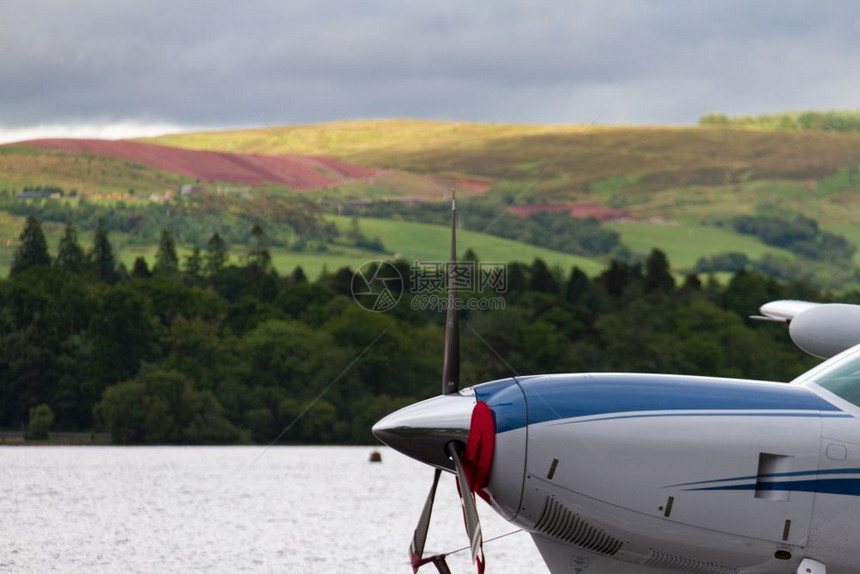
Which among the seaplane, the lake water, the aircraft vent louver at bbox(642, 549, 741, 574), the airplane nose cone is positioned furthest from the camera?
the lake water

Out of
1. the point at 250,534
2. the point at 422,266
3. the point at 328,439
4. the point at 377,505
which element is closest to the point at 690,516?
the point at 422,266

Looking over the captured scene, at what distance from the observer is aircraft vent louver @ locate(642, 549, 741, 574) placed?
13.9m

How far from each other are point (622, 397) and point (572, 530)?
139 centimetres

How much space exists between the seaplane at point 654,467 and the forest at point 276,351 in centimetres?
12379

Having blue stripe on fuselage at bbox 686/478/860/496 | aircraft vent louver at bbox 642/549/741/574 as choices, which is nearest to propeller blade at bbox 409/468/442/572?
aircraft vent louver at bbox 642/549/741/574

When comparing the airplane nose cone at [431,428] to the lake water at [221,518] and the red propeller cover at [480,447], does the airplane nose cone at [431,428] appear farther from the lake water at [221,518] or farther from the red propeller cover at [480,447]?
the lake water at [221,518]

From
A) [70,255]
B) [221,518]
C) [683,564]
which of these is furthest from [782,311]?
[70,255]

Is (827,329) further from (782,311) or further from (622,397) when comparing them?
(622,397)

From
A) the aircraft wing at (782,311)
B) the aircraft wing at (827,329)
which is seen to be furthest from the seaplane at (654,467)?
the aircraft wing at (782,311)

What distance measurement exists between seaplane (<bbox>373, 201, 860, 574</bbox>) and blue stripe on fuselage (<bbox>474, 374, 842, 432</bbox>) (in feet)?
0.05

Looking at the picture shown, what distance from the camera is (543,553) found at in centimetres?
1435

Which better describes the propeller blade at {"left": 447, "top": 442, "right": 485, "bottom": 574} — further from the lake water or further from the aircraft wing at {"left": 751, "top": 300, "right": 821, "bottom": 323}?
the lake water

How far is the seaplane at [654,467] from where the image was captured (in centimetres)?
1355

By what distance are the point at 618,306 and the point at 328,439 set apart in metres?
62.1
